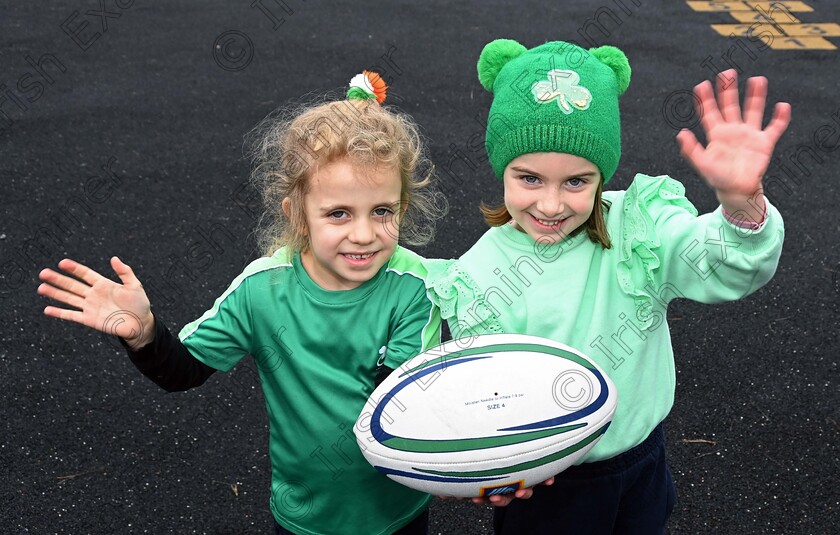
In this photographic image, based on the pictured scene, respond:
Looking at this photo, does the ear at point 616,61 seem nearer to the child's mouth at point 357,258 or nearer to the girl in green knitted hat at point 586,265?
the girl in green knitted hat at point 586,265

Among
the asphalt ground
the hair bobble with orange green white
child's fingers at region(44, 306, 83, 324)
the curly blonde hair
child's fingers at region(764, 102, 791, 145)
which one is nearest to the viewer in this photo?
child's fingers at region(764, 102, 791, 145)

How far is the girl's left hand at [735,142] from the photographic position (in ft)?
5.90

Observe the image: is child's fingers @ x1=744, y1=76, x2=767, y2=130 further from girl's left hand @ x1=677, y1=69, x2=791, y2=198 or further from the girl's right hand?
the girl's right hand

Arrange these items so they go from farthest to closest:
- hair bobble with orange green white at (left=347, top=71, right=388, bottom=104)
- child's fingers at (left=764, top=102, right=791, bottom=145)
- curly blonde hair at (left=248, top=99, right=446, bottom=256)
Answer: hair bobble with orange green white at (left=347, top=71, right=388, bottom=104) → curly blonde hair at (left=248, top=99, right=446, bottom=256) → child's fingers at (left=764, top=102, right=791, bottom=145)

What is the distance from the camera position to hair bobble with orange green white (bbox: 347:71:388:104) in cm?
233

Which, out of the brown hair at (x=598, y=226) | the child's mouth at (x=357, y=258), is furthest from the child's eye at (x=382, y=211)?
the brown hair at (x=598, y=226)

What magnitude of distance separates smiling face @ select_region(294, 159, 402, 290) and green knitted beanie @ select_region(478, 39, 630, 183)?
292 mm

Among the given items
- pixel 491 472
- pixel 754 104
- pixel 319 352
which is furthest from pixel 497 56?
pixel 491 472

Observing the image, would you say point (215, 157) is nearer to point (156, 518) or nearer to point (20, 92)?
point (20, 92)

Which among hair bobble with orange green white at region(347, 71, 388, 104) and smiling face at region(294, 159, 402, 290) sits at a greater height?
hair bobble with orange green white at region(347, 71, 388, 104)

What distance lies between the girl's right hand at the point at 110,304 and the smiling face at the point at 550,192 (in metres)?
0.90

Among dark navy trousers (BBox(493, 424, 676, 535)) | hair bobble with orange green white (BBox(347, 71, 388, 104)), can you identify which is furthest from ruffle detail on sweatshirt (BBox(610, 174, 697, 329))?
hair bobble with orange green white (BBox(347, 71, 388, 104))

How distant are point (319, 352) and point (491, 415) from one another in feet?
1.46

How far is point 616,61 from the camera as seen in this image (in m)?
2.22
